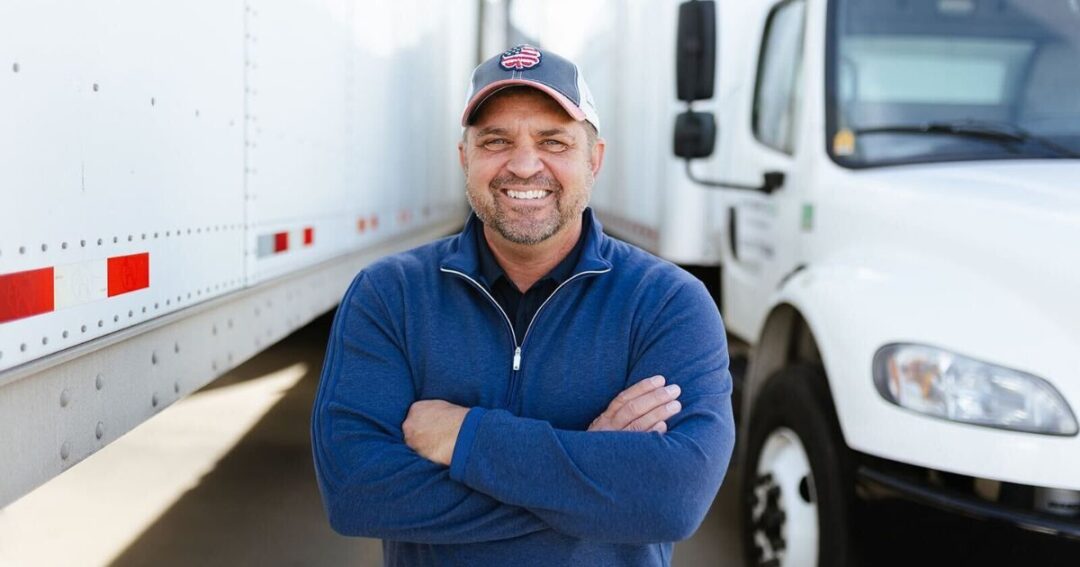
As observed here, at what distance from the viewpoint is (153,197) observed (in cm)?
243

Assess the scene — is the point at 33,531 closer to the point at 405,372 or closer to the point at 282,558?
the point at 282,558

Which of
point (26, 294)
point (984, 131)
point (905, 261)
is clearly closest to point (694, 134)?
point (984, 131)

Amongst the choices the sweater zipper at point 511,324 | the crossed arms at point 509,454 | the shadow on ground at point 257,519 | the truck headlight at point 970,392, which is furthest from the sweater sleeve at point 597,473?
the shadow on ground at point 257,519

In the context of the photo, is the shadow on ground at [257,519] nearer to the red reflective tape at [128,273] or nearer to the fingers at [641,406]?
the red reflective tape at [128,273]

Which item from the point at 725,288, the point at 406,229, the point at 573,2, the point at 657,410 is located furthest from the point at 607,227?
the point at 657,410

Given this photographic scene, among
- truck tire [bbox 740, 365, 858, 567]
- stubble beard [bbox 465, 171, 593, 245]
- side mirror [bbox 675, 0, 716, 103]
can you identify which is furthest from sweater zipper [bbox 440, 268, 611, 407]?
side mirror [bbox 675, 0, 716, 103]

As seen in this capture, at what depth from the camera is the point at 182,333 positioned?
9.07 feet

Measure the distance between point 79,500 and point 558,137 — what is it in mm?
3423

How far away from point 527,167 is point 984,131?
7.39 ft

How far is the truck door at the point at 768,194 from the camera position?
4.43 metres

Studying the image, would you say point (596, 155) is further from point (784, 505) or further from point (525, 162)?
point (784, 505)

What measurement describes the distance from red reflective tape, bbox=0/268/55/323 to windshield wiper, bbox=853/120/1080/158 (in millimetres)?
2940

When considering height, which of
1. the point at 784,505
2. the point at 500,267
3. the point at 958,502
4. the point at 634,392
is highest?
the point at 500,267

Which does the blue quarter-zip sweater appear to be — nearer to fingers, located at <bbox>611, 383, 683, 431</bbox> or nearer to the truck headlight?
fingers, located at <bbox>611, 383, 683, 431</bbox>
